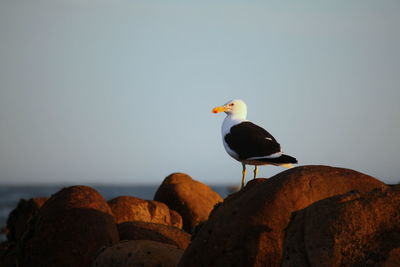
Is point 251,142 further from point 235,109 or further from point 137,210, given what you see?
point 137,210

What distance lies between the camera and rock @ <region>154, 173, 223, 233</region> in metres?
11.0

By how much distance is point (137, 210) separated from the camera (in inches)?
363

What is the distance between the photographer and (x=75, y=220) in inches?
270

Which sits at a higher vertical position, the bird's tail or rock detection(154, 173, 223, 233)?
the bird's tail

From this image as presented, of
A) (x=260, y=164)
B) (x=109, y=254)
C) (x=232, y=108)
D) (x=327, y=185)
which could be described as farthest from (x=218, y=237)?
(x=232, y=108)

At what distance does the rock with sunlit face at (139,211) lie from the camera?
9.01 m

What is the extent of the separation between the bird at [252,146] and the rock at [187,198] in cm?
189

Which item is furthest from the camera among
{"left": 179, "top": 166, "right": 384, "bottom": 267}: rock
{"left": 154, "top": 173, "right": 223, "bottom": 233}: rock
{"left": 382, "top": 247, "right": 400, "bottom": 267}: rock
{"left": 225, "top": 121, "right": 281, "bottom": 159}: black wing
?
{"left": 154, "top": 173, "right": 223, "bottom": 233}: rock

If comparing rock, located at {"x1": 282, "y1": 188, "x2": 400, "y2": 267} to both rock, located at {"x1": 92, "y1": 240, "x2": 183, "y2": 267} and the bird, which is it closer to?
rock, located at {"x1": 92, "y1": 240, "x2": 183, "y2": 267}

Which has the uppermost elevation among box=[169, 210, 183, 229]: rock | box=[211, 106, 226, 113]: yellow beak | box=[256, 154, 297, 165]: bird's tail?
box=[211, 106, 226, 113]: yellow beak

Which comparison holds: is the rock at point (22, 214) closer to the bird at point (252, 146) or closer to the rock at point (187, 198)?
the rock at point (187, 198)

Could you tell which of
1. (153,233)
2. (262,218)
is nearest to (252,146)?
(153,233)

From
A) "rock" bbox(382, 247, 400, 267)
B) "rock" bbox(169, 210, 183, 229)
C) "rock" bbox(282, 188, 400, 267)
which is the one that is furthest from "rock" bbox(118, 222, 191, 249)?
"rock" bbox(382, 247, 400, 267)

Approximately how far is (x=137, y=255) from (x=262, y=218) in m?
1.79
